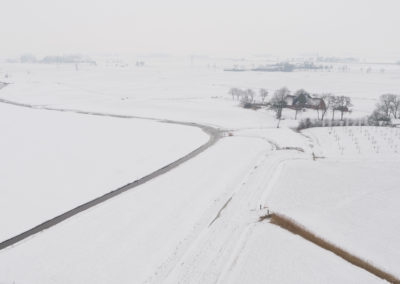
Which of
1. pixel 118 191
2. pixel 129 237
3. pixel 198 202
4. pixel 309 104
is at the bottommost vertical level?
pixel 129 237

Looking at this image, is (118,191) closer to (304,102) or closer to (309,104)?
(304,102)

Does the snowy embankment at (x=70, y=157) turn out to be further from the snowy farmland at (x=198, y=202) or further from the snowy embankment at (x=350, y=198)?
the snowy embankment at (x=350, y=198)

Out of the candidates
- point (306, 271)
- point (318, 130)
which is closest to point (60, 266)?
point (306, 271)

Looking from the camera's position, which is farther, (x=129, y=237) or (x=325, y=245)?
(x=129, y=237)

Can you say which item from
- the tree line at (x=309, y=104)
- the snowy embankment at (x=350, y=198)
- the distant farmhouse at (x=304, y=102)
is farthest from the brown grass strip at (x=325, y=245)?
the distant farmhouse at (x=304, y=102)

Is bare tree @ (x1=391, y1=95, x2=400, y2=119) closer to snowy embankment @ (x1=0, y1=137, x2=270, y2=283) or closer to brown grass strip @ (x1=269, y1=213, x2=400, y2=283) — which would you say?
snowy embankment @ (x1=0, y1=137, x2=270, y2=283)

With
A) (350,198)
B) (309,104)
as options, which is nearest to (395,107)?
(309,104)
